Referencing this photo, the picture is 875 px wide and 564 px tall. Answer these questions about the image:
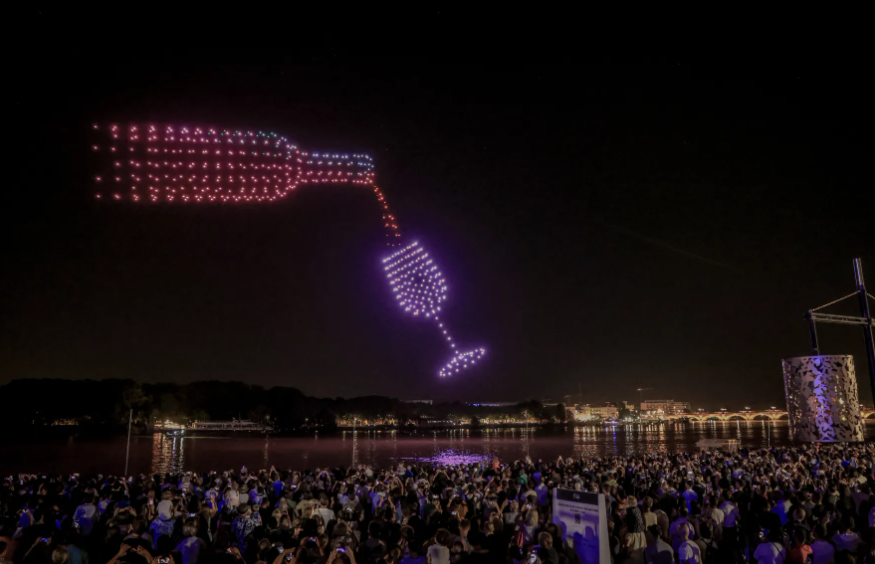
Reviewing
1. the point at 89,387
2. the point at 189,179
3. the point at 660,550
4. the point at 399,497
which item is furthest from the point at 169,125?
the point at 89,387

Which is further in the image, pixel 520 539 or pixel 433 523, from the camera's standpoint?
pixel 433 523

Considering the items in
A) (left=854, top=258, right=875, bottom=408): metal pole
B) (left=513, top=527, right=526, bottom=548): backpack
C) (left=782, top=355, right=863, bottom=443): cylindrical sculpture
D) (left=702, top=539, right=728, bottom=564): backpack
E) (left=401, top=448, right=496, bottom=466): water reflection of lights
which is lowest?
(left=401, top=448, right=496, bottom=466): water reflection of lights

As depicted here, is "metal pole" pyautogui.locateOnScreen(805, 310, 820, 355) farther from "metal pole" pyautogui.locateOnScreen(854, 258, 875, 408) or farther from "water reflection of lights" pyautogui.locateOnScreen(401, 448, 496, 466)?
"water reflection of lights" pyautogui.locateOnScreen(401, 448, 496, 466)

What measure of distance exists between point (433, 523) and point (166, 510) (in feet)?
13.5

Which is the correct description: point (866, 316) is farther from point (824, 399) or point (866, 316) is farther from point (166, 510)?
point (166, 510)

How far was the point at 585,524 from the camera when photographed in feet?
22.4

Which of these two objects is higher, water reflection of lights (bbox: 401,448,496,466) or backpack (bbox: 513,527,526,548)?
backpack (bbox: 513,527,526,548)

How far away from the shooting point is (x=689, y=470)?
15.0m

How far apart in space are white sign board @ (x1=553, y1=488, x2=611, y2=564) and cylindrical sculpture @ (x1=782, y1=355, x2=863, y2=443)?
16795 millimetres

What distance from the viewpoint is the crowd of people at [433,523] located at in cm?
667

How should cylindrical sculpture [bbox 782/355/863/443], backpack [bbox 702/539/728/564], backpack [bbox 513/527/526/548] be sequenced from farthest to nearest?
cylindrical sculpture [bbox 782/355/863/443] < backpack [bbox 702/539/728/564] < backpack [bbox 513/527/526/548]

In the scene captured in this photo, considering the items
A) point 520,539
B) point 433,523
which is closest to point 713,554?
point 520,539

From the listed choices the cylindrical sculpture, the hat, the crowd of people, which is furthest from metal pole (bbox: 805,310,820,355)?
the hat

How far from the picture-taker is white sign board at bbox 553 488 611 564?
668cm
